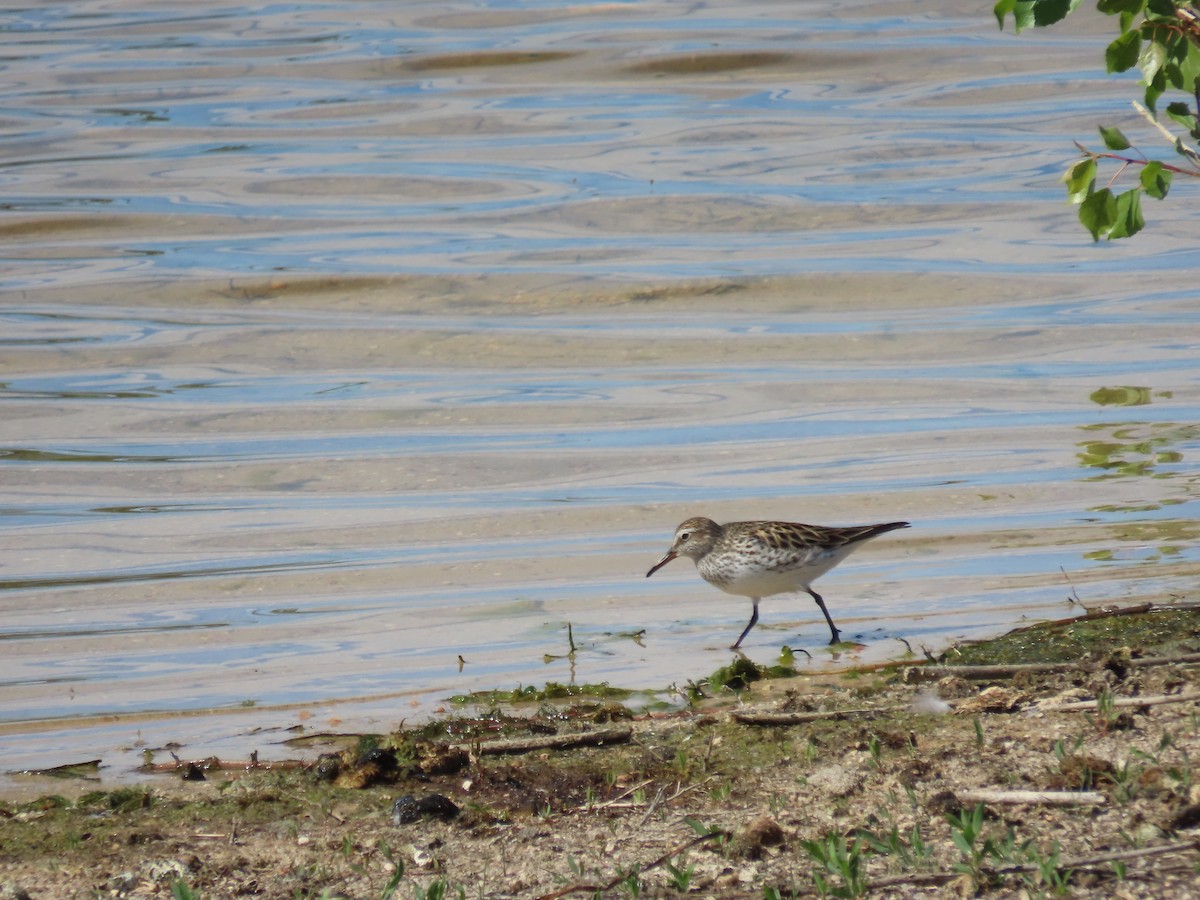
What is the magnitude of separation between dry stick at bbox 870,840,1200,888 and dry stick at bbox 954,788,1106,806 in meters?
0.38

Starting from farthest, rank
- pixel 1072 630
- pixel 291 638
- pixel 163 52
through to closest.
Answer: pixel 163 52 < pixel 291 638 < pixel 1072 630

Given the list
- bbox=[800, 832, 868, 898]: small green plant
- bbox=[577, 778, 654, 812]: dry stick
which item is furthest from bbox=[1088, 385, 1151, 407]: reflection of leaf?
bbox=[800, 832, 868, 898]: small green plant

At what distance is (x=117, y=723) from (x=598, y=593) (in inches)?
107

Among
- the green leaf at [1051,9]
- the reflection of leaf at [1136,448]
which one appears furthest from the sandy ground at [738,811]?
the reflection of leaf at [1136,448]

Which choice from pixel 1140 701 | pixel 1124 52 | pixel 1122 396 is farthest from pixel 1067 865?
pixel 1122 396

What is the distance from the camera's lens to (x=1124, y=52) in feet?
18.5

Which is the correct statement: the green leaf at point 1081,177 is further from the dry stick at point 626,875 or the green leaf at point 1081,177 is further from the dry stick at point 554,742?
the dry stick at point 626,875

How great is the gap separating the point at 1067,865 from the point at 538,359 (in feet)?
33.7

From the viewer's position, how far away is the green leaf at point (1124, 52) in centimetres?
559

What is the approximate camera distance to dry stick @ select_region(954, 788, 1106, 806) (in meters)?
4.57

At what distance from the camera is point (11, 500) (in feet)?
35.7

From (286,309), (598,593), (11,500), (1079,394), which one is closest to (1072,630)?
(598,593)

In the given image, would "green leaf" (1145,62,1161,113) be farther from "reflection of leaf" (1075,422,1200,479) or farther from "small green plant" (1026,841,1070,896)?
"reflection of leaf" (1075,422,1200,479)

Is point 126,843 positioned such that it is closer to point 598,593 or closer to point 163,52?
point 598,593
